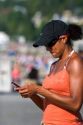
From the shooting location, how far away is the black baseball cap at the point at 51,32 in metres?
5.60

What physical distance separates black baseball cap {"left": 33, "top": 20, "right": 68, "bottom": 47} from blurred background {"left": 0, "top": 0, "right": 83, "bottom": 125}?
727 cm

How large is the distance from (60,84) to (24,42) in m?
107

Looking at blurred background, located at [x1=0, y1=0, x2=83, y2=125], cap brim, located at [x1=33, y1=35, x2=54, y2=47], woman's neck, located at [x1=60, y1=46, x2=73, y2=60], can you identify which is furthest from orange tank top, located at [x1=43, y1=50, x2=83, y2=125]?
blurred background, located at [x1=0, y1=0, x2=83, y2=125]

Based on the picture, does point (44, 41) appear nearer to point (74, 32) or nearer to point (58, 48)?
point (58, 48)

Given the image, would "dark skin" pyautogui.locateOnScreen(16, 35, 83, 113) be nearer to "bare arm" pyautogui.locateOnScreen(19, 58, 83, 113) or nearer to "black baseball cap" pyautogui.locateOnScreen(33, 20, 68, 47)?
"bare arm" pyautogui.locateOnScreen(19, 58, 83, 113)

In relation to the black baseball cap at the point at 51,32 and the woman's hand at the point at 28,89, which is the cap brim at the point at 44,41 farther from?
the woman's hand at the point at 28,89

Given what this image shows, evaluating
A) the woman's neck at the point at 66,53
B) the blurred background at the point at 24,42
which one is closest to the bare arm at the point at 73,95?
the woman's neck at the point at 66,53

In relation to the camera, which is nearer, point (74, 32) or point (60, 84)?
point (60, 84)

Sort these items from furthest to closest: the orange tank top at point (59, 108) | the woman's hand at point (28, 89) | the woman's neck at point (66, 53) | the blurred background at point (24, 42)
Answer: the blurred background at point (24, 42) → the woman's neck at point (66, 53) → the orange tank top at point (59, 108) → the woman's hand at point (28, 89)

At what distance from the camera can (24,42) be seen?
4409 inches

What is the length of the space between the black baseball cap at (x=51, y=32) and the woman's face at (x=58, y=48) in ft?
0.15

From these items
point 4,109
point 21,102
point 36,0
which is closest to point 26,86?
point 4,109

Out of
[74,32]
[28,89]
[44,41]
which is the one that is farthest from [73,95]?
[74,32]

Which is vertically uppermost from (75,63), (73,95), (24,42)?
(75,63)
